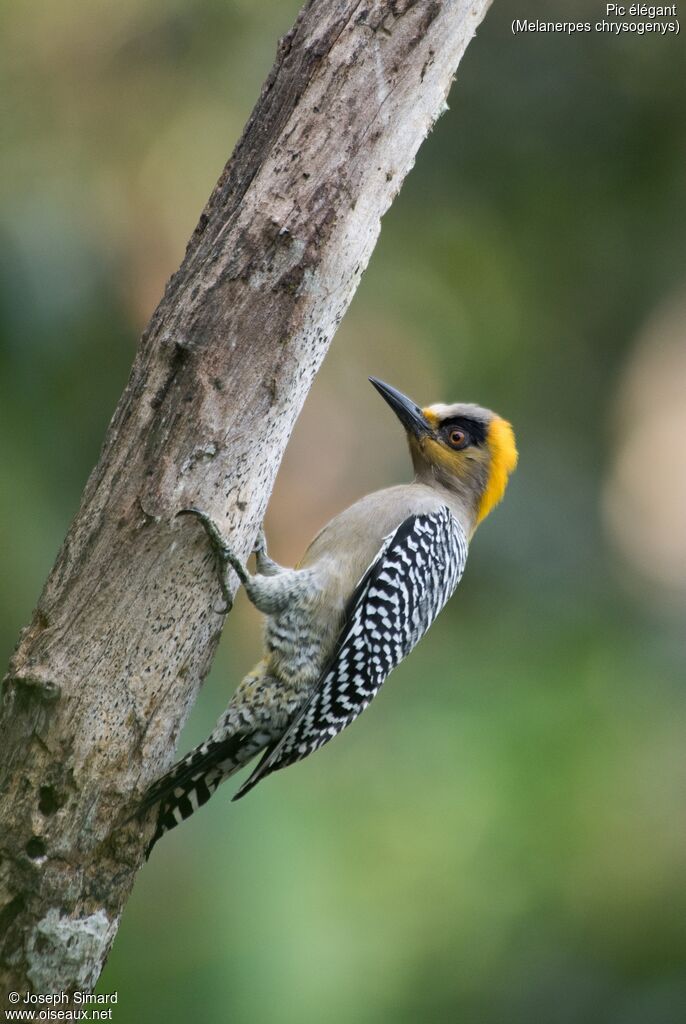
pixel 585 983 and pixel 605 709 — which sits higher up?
pixel 605 709

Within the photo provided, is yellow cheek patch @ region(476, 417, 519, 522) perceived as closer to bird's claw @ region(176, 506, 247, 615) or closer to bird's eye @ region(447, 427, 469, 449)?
bird's eye @ region(447, 427, 469, 449)

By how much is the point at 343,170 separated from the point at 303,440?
12.7 ft

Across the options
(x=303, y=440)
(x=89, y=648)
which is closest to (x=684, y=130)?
(x=303, y=440)

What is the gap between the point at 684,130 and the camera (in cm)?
848

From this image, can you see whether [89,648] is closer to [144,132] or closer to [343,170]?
[343,170]

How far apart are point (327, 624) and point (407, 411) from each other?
4.06 feet

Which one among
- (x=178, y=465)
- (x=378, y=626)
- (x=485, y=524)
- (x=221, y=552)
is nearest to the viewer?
(x=178, y=465)

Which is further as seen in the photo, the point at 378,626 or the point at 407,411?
the point at 407,411

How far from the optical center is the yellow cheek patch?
5.13 m

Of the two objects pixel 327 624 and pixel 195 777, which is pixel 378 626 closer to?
pixel 327 624

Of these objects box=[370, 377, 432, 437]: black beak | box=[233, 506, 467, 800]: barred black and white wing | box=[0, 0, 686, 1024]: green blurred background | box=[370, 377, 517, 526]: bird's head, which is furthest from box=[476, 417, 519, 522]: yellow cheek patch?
box=[0, 0, 686, 1024]: green blurred background

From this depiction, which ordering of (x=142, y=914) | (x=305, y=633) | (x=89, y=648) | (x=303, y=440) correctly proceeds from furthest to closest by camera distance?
(x=303, y=440) → (x=142, y=914) → (x=305, y=633) → (x=89, y=648)

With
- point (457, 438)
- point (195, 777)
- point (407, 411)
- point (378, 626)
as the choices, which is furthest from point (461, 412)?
point (195, 777)

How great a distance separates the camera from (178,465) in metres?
3.31
